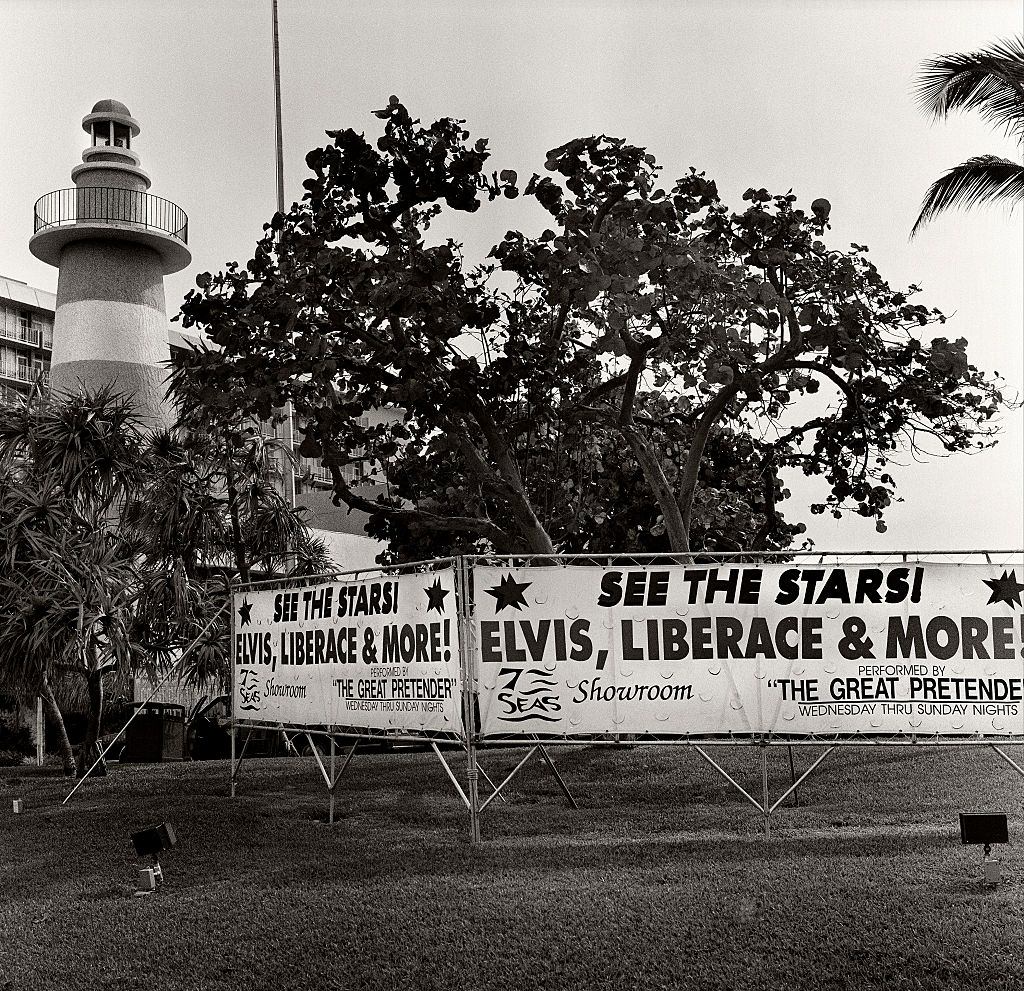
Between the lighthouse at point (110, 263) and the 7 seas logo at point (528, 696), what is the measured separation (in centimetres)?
1844

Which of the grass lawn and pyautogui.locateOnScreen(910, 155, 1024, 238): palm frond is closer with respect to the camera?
the grass lawn

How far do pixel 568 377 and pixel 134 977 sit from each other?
1049 centimetres

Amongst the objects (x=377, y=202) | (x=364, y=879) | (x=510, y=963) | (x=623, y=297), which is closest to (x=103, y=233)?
(x=377, y=202)

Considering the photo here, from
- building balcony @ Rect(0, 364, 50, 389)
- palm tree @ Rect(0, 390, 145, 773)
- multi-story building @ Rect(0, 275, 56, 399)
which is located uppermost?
multi-story building @ Rect(0, 275, 56, 399)

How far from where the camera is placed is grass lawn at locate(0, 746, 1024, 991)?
6.14 meters

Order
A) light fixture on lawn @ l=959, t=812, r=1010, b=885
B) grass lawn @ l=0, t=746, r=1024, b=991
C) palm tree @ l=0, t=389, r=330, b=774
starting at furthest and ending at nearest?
palm tree @ l=0, t=389, r=330, b=774
light fixture on lawn @ l=959, t=812, r=1010, b=885
grass lawn @ l=0, t=746, r=1024, b=991

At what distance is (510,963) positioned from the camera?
20.4 feet

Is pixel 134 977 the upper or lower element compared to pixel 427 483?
lower

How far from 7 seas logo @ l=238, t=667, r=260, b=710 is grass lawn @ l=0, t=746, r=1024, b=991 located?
106 centimetres

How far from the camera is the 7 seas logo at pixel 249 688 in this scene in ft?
39.3

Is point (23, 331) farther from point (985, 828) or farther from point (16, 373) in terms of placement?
point (985, 828)

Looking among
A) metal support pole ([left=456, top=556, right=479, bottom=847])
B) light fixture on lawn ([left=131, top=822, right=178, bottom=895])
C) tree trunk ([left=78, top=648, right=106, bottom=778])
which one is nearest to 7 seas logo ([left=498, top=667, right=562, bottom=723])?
metal support pole ([left=456, top=556, right=479, bottom=847])

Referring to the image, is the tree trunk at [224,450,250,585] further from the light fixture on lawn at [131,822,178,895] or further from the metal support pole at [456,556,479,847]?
the light fixture on lawn at [131,822,178,895]

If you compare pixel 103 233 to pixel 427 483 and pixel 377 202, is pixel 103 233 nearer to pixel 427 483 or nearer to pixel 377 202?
pixel 427 483
